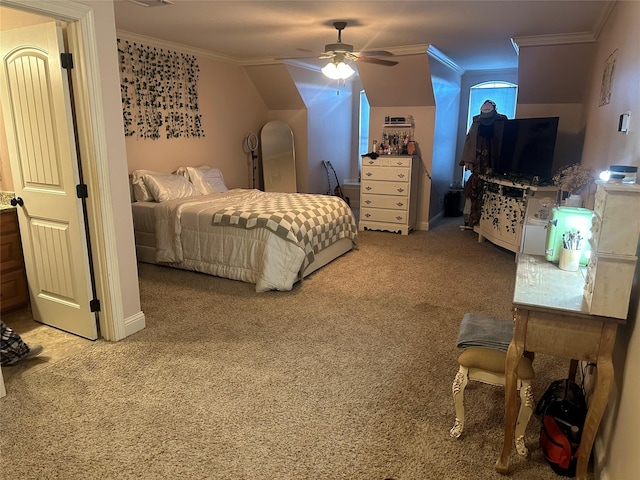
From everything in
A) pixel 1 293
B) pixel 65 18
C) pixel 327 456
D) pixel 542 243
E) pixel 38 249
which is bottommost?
pixel 327 456

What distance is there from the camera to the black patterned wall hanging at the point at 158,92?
476 cm

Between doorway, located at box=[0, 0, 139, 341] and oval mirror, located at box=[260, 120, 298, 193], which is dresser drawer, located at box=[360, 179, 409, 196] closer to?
oval mirror, located at box=[260, 120, 298, 193]

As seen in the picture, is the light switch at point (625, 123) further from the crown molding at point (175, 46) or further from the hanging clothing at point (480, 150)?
the crown molding at point (175, 46)

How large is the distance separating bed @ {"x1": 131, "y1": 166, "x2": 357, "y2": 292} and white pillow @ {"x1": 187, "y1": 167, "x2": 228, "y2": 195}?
21 centimetres

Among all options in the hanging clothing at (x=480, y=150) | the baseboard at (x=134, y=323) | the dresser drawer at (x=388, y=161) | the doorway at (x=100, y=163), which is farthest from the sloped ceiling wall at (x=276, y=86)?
the baseboard at (x=134, y=323)

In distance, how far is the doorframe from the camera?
8.01 feet

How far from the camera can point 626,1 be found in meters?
2.73

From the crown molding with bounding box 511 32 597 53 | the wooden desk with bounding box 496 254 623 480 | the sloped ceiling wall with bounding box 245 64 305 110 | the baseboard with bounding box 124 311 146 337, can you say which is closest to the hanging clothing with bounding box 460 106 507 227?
the crown molding with bounding box 511 32 597 53

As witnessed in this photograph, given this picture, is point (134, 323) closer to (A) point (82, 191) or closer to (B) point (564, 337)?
(A) point (82, 191)

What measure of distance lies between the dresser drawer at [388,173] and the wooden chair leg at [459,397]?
4.14 m

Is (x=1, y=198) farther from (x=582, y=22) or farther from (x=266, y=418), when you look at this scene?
(x=582, y=22)

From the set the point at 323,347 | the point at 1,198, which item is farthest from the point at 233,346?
the point at 1,198

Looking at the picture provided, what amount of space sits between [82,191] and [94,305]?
76cm

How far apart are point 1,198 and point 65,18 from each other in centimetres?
161
